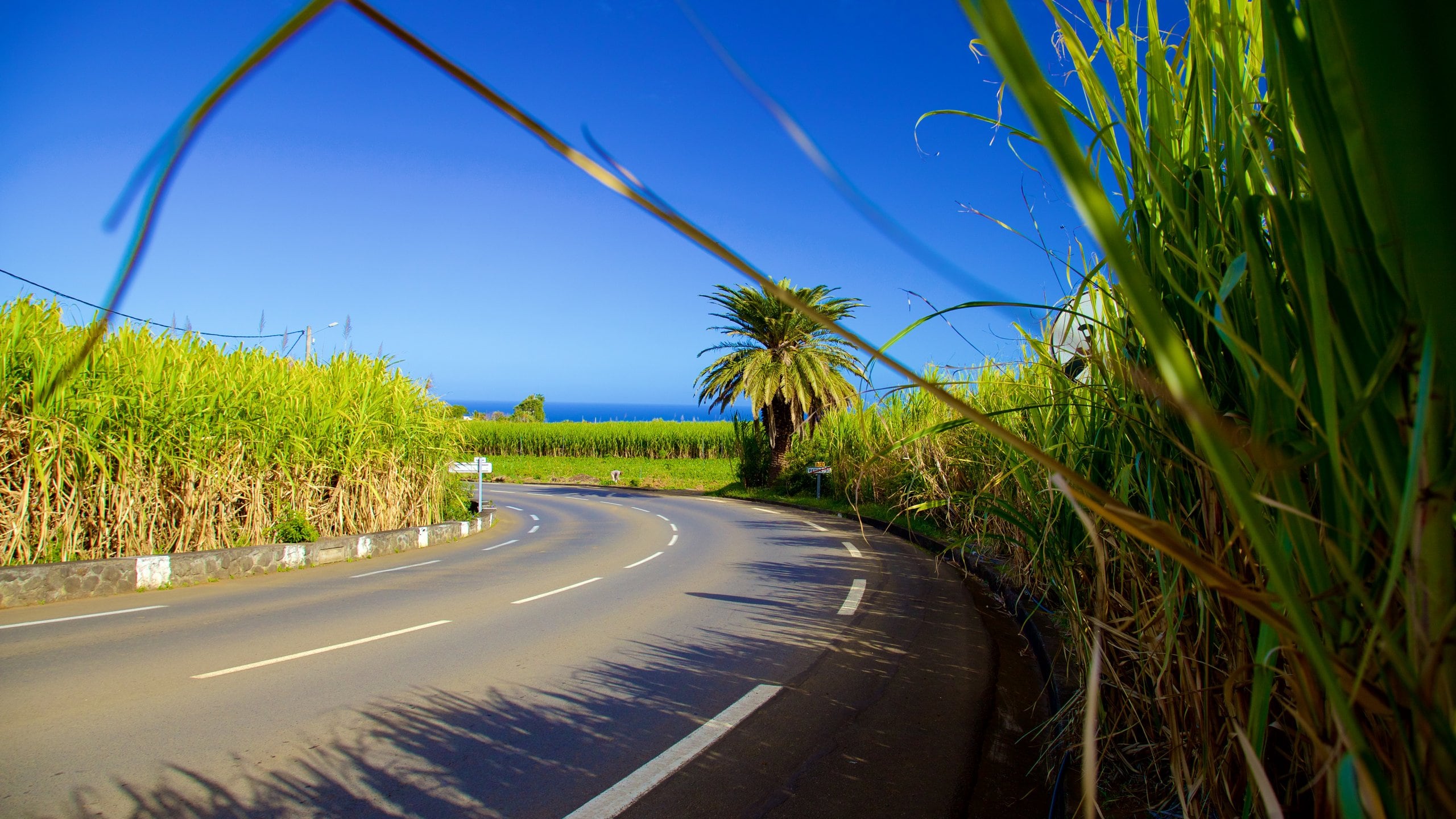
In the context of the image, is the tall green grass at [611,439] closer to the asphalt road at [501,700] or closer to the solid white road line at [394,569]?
the solid white road line at [394,569]

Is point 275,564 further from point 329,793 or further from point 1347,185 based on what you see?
point 1347,185

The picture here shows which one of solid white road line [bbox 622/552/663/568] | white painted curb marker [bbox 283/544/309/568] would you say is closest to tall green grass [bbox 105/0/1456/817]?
solid white road line [bbox 622/552/663/568]

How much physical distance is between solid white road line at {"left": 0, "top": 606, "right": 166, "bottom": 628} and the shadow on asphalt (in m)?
4.47

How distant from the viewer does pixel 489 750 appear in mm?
3848

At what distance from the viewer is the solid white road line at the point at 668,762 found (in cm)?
322

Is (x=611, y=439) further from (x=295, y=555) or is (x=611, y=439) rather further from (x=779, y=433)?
(x=295, y=555)

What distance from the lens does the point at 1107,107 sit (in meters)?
1.43

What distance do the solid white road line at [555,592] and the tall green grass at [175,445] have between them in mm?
4288

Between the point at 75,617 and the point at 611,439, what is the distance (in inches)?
1770

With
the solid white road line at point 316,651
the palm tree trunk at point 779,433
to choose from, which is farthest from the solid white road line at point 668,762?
the palm tree trunk at point 779,433

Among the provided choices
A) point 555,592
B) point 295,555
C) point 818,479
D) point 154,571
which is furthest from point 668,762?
point 818,479

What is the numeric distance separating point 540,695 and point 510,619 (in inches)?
96.2

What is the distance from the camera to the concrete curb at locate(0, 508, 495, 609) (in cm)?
762

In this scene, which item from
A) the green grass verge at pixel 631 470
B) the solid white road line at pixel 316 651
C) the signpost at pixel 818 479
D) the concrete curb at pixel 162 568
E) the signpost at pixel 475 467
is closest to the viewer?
the solid white road line at pixel 316 651
